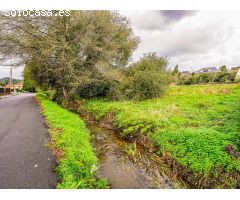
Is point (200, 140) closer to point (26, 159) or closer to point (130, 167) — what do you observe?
point (130, 167)

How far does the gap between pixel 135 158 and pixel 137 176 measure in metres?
1.02

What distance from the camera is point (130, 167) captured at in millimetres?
5281

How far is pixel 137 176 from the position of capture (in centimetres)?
480

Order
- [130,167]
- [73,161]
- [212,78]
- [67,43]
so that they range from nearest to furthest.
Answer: [73,161]
[130,167]
[67,43]
[212,78]

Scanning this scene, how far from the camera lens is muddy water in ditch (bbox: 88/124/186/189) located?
4.48m

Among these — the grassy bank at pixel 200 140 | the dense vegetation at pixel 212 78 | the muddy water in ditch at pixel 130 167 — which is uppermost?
the dense vegetation at pixel 212 78

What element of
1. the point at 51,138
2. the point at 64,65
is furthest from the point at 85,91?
the point at 51,138

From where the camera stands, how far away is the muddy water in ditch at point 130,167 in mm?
4484

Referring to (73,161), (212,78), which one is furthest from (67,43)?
(212,78)

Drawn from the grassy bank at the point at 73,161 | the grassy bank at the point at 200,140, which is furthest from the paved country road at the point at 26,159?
the grassy bank at the point at 200,140

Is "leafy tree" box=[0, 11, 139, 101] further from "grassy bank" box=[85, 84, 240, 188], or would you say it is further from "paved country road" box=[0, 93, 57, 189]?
"paved country road" box=[0, 93, 57, 189]

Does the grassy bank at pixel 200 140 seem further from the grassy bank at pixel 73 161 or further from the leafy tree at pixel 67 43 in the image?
the leafy tree at pixel 67 43

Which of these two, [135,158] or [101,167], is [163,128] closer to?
[135,158]

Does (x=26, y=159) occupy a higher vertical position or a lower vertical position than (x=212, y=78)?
lower
